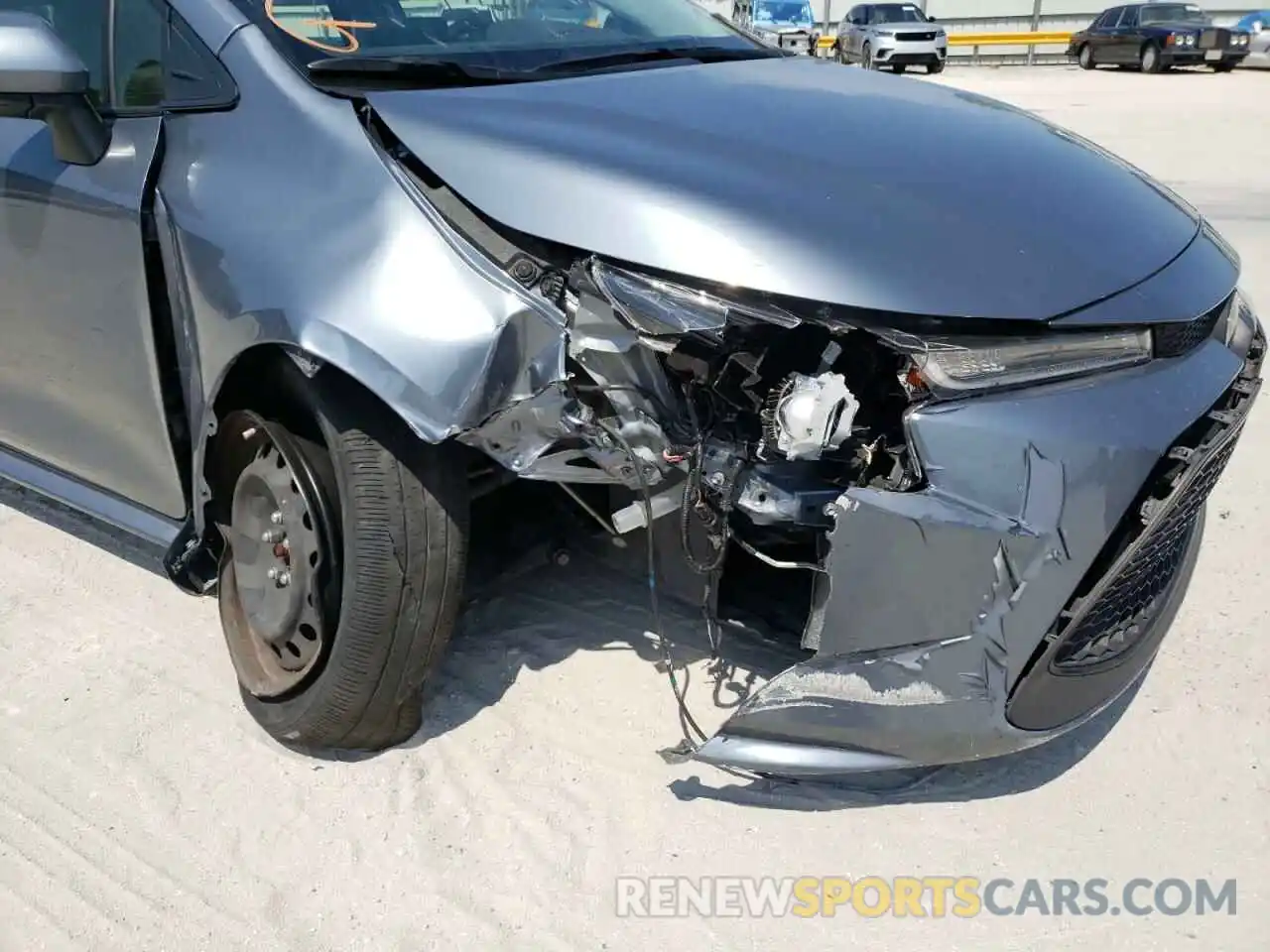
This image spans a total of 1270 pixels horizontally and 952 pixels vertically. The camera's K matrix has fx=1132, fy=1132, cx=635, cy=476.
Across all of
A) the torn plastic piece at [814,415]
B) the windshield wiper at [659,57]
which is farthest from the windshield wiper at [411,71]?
the torn plastic piece at [814,415]

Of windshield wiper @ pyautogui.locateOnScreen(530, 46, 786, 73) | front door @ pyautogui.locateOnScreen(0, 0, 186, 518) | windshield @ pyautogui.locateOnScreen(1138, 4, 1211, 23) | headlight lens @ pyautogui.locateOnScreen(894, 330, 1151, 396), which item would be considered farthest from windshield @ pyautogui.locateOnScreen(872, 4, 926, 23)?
headlight lens @ pyautogui.locateOnScreen(894, 330, 1151, 396)

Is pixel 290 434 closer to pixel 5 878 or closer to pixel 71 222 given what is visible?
pixel 71 222

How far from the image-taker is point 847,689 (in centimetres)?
203

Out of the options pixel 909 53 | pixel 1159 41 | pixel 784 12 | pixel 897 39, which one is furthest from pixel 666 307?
pixel 784 12

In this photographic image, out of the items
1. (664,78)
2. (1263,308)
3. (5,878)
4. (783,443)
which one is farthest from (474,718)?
(1263,308)

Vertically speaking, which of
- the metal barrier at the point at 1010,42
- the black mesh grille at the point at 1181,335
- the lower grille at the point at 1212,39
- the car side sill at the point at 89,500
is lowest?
the metal barrier at the point at 1010,42

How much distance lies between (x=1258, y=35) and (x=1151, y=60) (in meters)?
1.94

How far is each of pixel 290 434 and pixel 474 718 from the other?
810mm

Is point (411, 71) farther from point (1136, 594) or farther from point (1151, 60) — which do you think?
point (1151, 60)

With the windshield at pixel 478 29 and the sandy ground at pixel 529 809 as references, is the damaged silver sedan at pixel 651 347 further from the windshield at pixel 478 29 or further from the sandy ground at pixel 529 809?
the sandy ground at pixel 529 809

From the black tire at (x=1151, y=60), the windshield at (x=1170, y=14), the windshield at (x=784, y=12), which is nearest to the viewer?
the black tire at (x=1151, y=60)

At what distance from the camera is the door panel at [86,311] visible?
8.30 ft

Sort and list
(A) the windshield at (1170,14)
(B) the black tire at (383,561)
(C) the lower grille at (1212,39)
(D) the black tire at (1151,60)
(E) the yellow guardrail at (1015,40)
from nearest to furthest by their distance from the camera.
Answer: (B) the black tire at (383,561), (C) the lower grille at (1212,39), (D) the black tire at (1151,60), (A) the windshield at (1170,14), (E) the yellow guardrail at (1015,40)

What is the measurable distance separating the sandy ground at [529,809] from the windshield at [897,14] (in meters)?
24.7
